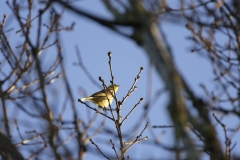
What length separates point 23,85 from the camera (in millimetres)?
4969

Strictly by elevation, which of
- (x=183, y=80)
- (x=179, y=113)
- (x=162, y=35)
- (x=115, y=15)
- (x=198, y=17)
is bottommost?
(x=179, y=113)

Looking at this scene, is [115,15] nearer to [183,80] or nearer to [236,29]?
[183,80]

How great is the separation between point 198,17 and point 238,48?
0.68 metres

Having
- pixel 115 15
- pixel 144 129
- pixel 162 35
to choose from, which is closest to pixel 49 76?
pixel 144 129

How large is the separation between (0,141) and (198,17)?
333cm


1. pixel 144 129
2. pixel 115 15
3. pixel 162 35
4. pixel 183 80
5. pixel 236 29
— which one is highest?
pixel 236 29

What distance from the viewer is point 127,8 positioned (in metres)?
1.73

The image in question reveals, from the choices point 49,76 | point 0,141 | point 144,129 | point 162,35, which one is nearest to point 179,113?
point 162,35

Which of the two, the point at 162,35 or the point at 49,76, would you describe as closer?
the point at 162,35

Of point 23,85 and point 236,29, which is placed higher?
point 236,29

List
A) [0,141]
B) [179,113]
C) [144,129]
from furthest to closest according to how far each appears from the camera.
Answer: [144,129]
[0,141]
[179,113]

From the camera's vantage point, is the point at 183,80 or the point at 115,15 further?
the point at 115,15

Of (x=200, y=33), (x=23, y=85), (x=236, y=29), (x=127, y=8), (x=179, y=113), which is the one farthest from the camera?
(x=200, y=33)

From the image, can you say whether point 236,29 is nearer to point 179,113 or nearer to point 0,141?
point 0,141
